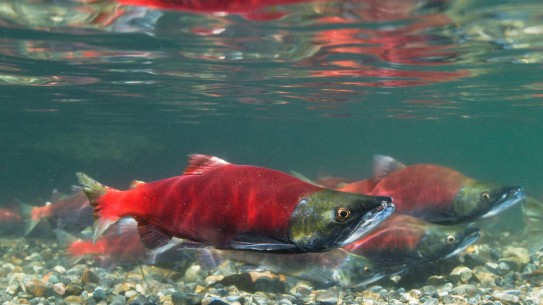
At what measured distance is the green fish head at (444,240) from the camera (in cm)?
644

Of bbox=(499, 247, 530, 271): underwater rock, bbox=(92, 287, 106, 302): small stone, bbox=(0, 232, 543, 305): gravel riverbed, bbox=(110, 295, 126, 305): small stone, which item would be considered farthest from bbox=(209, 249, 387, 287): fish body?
bbox=(499, 247, 530, 271): underwater rock

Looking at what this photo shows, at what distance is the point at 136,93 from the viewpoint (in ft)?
74.4

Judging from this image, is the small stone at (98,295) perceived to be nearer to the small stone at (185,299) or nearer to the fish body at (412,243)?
the small stone at (185,299)

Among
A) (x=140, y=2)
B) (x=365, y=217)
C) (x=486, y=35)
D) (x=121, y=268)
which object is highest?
(x=140, y=2)

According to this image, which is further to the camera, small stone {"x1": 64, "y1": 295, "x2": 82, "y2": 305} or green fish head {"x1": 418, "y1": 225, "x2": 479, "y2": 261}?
green fish head {"x1": 418, "y1": 225, "x2": 479, "y2": 261}

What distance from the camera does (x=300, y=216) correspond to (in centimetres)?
298

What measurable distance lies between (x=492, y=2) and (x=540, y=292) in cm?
569

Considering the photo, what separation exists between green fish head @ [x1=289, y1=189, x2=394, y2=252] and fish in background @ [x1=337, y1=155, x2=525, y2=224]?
3445 millimetres

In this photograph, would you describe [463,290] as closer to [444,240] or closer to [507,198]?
[444,240]

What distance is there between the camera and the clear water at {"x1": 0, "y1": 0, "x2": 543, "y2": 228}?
9906 mm

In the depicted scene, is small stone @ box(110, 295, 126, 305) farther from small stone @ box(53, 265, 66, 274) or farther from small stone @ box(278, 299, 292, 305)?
small stone @ box(53, 265, 66, 274)

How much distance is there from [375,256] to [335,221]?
13.4 feet

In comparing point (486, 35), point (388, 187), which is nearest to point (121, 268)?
point (388, 187)

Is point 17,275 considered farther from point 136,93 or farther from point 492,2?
point 136,93
